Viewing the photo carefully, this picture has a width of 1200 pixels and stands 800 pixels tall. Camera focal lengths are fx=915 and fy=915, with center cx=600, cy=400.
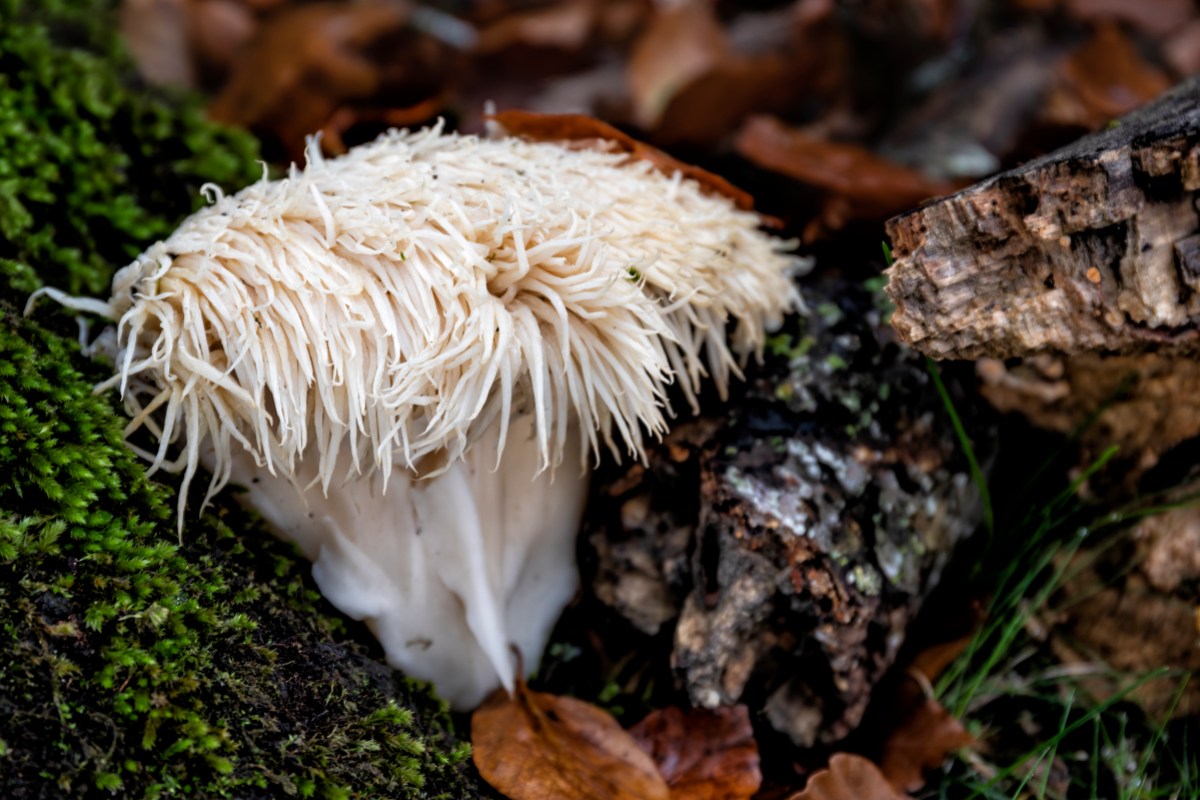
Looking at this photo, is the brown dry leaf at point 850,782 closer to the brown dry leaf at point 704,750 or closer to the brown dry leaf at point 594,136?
the brown dry leaf at point 704,750

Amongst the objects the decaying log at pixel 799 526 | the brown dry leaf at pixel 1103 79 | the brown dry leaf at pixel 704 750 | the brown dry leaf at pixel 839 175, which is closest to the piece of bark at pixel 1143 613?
the decaying log at pixel 799 526

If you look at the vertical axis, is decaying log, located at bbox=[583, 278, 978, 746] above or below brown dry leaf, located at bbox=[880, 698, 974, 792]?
above

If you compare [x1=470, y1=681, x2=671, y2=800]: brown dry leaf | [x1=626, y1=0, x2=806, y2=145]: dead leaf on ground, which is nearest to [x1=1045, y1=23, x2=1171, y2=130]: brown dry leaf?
[x1=626, y1=0, x2=806, y2=145]: dead leaf on ground

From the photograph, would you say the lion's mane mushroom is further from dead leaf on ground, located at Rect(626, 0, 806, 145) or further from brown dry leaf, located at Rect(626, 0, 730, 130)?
brown dry leaf, located at Rect(626, 0, 730, 130)

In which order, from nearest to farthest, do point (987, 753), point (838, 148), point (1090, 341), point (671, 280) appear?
point (1090, 341), point (671, 280), point (987, 753), point (838, 148)

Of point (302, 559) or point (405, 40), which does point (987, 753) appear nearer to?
point (302, 559)

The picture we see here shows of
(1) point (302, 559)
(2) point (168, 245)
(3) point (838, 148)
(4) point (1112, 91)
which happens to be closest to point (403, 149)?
(2) point (168, 245)

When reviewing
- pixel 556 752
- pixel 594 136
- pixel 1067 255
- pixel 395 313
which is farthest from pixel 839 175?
pixel 556 752
